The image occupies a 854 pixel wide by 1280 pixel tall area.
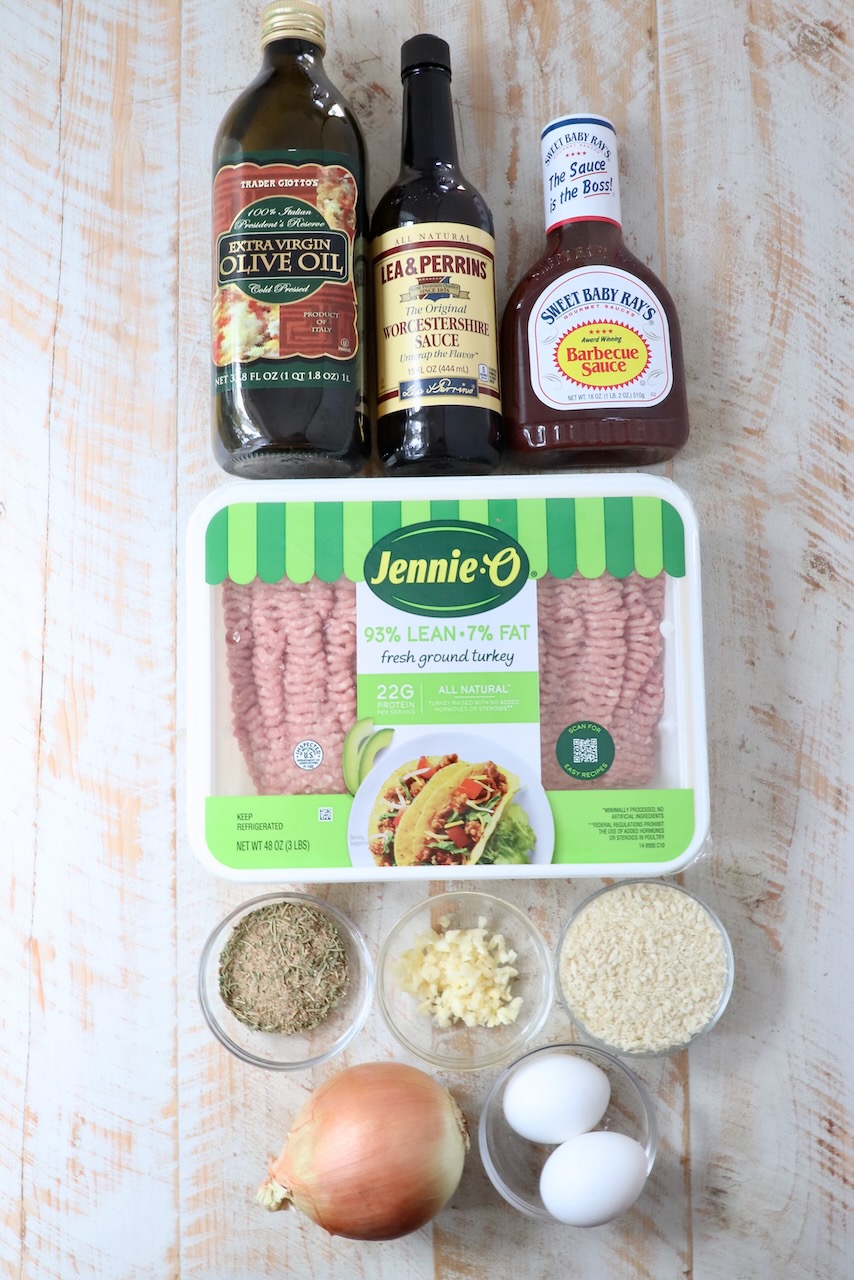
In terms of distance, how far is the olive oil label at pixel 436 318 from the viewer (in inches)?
32.4

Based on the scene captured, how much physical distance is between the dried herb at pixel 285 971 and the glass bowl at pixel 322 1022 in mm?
12

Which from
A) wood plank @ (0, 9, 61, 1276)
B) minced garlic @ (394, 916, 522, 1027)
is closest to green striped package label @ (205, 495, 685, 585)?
wood plank @ (0, 9, 61, 1276)

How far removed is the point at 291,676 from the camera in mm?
827

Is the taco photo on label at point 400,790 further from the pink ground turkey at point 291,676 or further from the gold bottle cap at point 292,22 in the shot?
the gold bottle cap at point 292,22

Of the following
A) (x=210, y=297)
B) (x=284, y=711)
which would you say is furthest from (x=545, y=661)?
(x=210, y=297)

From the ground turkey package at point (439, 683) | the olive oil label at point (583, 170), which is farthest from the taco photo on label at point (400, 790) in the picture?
the olive oil label at point (583, 170)

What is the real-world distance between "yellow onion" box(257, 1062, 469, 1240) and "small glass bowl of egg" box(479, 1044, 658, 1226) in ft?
0.15

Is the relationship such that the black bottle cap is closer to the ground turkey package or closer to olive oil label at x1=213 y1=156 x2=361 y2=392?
olive oil label at x1=213 y1=156 x2=361 y2=392

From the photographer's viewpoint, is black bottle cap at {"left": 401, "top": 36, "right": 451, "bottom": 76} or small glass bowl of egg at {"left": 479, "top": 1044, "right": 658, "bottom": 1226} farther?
black bottle cap at {"left": 401, "top": 36, "right": 451, "bottom": 76}

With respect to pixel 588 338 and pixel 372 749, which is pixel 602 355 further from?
pixel 372 749

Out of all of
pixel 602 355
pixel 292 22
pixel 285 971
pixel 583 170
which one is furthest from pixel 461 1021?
pixel 292 22

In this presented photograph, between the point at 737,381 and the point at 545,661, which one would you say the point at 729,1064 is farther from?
the point at 737,381

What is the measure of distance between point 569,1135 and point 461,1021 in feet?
0.43

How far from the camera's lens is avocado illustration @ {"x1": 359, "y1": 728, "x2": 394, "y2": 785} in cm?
82
